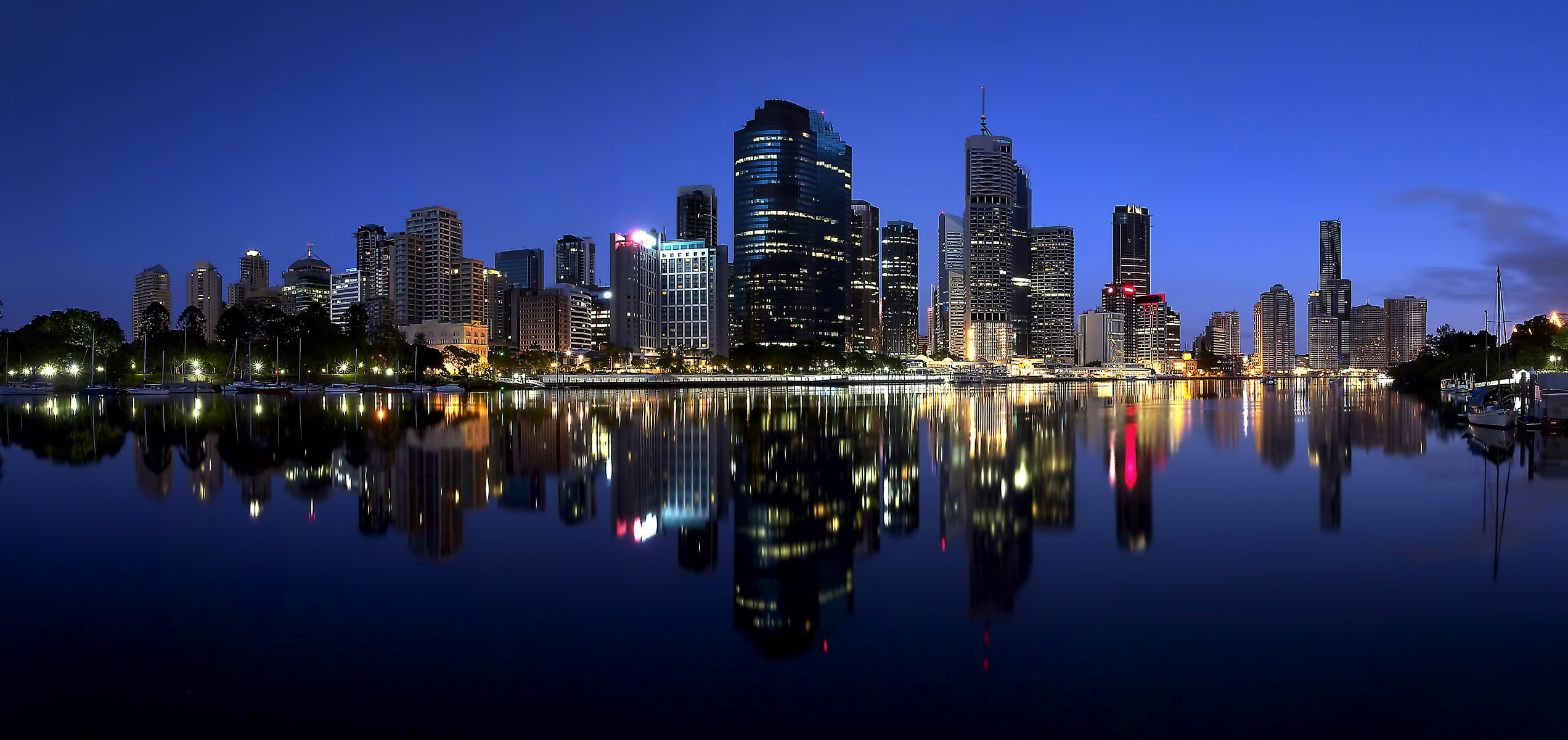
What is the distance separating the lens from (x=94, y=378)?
101m

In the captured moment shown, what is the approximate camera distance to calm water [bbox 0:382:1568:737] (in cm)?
755

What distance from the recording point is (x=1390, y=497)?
2020 cm

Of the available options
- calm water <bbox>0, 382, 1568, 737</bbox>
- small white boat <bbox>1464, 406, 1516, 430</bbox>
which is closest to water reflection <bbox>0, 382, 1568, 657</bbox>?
calm water <bbox>0, 382, 1568, 737</bbox>

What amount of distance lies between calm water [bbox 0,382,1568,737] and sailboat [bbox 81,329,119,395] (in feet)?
240

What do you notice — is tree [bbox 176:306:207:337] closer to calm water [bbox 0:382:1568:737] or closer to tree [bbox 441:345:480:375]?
tree [bbox 441:345:480:375]

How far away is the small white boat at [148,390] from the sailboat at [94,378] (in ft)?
5.79

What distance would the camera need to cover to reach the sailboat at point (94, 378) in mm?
85625

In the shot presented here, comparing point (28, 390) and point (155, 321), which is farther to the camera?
point (155, 321)

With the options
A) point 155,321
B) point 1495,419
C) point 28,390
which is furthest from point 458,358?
point 1495,419

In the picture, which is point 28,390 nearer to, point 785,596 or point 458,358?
point 458,358

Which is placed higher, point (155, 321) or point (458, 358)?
point (155, 321)

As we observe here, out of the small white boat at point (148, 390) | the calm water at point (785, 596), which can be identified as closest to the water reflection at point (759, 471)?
the calm water at point (785, 596)

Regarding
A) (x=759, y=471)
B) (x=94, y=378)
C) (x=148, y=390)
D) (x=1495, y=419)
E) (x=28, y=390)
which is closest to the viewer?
(x=759, y=471)

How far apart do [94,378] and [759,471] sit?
10861 centimetres
